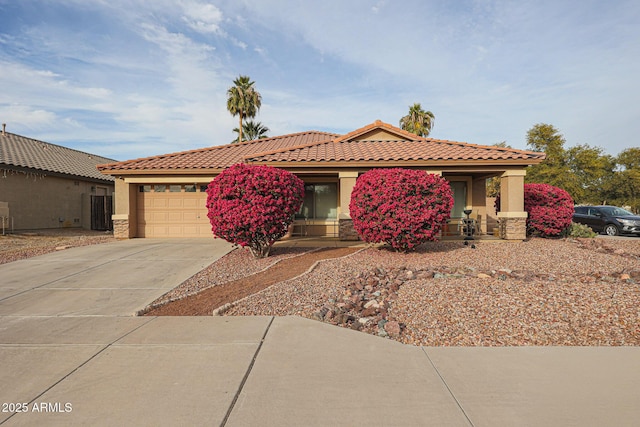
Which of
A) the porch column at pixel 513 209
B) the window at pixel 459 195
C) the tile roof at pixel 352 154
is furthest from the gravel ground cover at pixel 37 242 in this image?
the porch column at pixel 513 209

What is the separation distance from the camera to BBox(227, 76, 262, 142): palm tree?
3102 cm

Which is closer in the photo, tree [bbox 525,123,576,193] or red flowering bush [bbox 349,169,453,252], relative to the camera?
red flowering bush [bbox 349,169,453,252]

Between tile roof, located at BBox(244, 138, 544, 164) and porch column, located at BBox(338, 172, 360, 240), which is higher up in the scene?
tile roof, located at BBox(244, 138, 544, 164)

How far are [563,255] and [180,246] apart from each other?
38.0ft

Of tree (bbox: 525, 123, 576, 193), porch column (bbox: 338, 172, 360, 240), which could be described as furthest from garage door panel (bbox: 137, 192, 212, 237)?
tree (bbox: 525, 123, 576, 193)

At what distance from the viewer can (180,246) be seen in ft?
39.5

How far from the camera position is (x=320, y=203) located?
51.1 ft

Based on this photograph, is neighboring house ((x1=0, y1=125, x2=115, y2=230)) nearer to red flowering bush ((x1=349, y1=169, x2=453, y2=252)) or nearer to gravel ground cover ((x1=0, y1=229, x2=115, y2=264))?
gravel ground cover ((x1=0, y1=229, x2=115, y2=264))

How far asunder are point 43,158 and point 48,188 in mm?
2545

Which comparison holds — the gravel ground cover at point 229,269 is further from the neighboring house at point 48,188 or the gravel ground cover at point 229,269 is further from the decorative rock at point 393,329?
the neighboring house at point 48,188

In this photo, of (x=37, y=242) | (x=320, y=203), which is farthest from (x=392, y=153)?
(x=37, y=242)

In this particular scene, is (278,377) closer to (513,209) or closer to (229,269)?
(229,269)

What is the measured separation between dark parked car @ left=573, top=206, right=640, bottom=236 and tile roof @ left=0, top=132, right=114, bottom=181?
2702 cm

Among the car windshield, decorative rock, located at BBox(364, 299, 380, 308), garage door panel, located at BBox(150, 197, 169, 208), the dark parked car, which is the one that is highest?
garage door panel, located at BBox(150, 197, 169, 208)
